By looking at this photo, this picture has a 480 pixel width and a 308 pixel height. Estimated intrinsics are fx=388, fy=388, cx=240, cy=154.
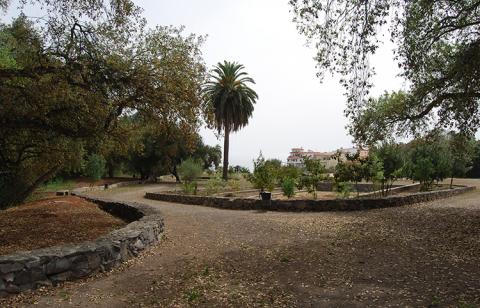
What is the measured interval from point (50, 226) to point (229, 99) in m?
25.0

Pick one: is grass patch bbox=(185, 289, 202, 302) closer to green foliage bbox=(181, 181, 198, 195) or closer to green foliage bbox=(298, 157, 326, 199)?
green foliage bbox=(298, 157, 326, 199)

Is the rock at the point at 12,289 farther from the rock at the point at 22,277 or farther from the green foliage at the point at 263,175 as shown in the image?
the green foliage at the point at 263,175

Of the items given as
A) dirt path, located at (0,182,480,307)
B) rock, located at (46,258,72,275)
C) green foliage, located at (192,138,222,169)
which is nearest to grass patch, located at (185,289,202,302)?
dirt path, located at (0,182,480,307)

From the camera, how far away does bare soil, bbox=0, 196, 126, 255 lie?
828cm

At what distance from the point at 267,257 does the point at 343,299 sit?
91.7 inches

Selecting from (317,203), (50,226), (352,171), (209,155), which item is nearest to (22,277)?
(50,226)

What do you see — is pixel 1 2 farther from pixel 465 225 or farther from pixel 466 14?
pixel 465 225

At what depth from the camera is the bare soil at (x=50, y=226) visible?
8281 millimetres

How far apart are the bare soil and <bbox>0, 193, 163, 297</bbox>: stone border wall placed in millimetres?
1922

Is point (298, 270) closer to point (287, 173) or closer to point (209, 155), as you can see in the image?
point (287, 173)

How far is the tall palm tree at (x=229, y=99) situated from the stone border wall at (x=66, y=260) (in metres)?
26.0

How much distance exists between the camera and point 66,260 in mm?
5750

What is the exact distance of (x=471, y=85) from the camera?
29.0 ft

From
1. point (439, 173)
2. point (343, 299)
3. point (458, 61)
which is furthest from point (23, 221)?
point (439, 173)
